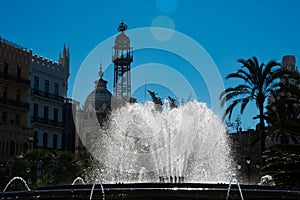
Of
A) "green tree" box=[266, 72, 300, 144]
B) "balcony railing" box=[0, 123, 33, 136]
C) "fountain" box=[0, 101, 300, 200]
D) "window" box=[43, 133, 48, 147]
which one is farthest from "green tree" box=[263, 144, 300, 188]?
"window" box=[43, 133, 48, 147]

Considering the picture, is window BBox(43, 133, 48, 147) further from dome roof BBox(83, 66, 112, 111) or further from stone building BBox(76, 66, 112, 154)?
dome roof BBox(83, 66, 112, 111)

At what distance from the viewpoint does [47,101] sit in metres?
46.0

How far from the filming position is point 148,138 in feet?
94.9

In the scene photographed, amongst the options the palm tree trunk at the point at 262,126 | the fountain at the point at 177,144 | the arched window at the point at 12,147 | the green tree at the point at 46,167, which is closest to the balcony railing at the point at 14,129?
the arched window at the point at 12,147

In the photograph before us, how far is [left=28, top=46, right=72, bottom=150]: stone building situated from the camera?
146 ft

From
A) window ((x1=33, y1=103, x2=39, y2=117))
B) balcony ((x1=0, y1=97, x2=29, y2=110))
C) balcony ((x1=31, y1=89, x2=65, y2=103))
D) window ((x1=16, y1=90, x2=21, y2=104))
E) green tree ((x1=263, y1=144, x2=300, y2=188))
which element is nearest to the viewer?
green tree ((x1=263, y1=144, x2=300, y2=188))

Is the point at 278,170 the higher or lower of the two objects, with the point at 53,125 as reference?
lower

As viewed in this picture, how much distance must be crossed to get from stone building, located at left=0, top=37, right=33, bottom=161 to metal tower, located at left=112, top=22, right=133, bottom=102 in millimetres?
13586

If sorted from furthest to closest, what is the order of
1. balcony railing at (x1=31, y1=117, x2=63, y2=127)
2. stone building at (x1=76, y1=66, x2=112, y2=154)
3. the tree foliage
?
stone building at (x1=76, y1=66, x2=112, y2=154), balcony railing at (x1=31, y1=117, x2=63, y2=127), the tree foliage

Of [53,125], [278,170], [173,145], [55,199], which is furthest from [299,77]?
[53,125]

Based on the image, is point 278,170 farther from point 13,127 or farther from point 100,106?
point 100,106

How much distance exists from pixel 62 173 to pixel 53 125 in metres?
12.7

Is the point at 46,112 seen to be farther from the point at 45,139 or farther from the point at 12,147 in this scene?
the point at 12,147

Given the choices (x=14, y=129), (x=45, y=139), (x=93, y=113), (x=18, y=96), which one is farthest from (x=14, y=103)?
(x=93, y=113)
